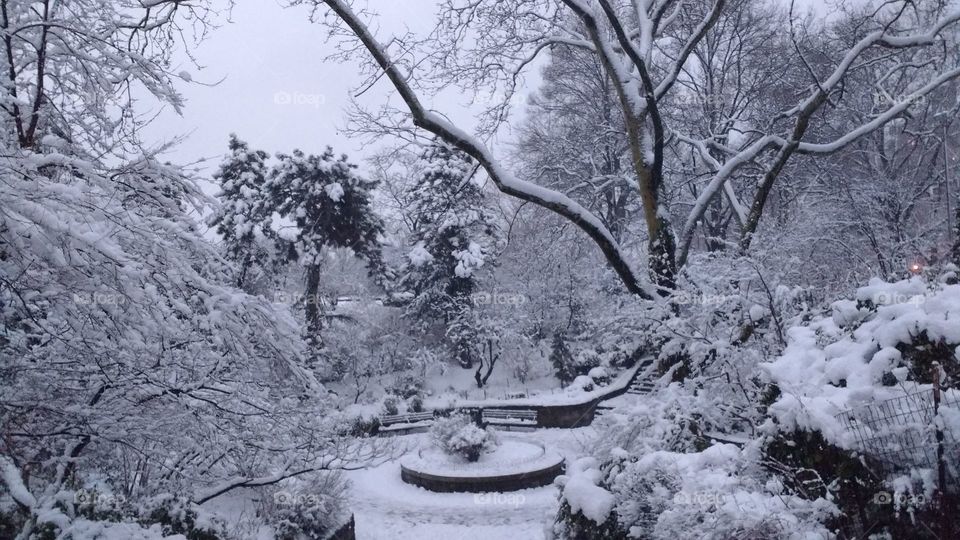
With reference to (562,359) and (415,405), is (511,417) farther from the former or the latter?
(562,359)

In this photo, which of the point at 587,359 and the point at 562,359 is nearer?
the point at 587,359

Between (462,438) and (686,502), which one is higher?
(686,502)

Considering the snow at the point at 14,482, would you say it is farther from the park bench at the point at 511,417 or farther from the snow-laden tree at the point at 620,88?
the park bench at the point at 511,417

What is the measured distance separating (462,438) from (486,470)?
1.01 metres

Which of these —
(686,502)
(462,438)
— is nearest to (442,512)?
(462,438)

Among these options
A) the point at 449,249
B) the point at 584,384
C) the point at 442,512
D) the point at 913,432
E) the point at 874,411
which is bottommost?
the point at 442,512

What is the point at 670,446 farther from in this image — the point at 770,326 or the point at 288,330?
the point at 288,330

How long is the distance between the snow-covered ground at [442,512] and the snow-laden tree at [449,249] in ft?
41.5

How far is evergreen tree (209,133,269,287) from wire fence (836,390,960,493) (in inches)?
754

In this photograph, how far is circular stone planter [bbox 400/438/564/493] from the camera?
38.2 feet

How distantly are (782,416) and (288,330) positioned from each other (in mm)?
3470

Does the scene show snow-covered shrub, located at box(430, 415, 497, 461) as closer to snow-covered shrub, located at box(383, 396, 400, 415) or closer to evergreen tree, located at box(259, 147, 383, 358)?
snow-covered shrub, located at box(383, 396, 400, 415)

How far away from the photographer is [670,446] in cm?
602

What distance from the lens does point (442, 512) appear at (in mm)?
10711
